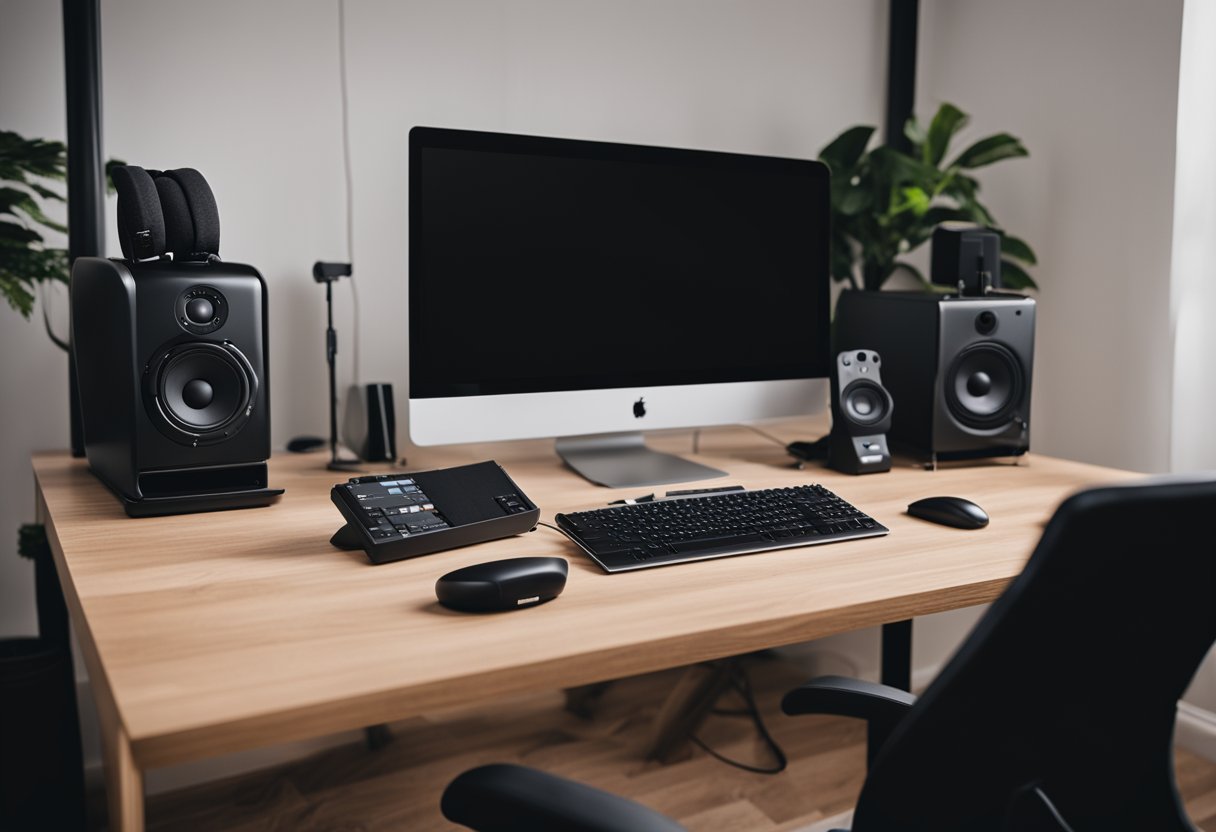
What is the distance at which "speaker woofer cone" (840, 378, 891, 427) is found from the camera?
1707mm

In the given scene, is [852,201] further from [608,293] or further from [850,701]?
[850,701]

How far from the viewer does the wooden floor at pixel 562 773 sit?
1.91m

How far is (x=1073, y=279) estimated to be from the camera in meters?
2.29

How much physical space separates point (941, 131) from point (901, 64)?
1.18 feet

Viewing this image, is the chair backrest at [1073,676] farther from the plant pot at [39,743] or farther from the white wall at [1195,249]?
the white wall at [1195,249]

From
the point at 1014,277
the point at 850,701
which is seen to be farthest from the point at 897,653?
the point at 1014,277

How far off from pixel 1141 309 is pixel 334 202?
172 centimetres

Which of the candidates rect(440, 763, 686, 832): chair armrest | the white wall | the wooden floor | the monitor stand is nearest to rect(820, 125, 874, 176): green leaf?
the white wall

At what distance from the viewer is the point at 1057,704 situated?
74cm

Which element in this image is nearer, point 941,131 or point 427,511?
point 427,511

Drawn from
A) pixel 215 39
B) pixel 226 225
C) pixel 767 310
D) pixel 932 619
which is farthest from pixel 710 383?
pixel 932 619

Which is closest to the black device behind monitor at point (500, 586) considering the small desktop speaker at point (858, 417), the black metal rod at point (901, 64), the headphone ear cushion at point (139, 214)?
the headphone ear cushion at point (139, 214)

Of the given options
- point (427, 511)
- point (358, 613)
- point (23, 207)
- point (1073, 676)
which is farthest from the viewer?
point (23, 207)

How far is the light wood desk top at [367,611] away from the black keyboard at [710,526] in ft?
0.06
